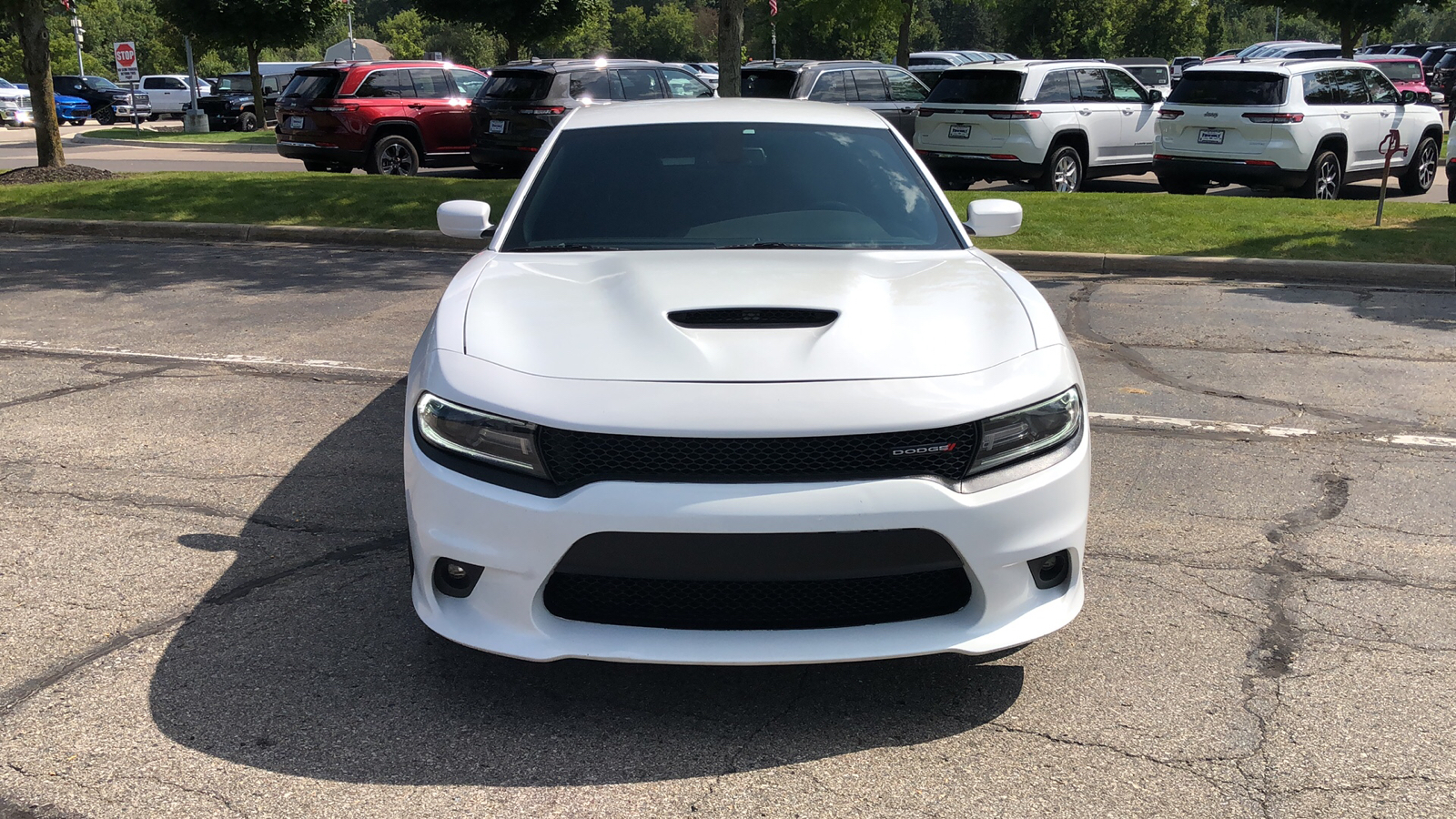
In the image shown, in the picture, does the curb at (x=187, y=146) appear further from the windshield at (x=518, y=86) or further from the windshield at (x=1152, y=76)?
the windshield at (x=1152, y=76)

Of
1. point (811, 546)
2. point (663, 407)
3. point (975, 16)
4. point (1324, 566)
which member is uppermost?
point (975, 16)

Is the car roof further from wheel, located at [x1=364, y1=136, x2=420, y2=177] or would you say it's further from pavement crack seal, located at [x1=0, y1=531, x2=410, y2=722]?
wheel, located at [x1=364, y1=136, x2=420, y2=177]

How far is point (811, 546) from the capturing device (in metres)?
2.94

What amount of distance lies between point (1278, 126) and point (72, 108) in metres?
40.4

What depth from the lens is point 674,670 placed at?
3.52 m

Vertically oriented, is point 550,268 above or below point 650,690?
above

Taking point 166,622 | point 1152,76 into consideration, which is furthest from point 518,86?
point 166,622

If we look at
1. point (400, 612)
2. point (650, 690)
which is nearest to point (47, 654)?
point (400, 612)

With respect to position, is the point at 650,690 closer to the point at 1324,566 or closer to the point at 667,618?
the point at 667,618

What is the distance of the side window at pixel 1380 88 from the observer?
1536 cm

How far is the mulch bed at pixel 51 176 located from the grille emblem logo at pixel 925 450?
16262mm

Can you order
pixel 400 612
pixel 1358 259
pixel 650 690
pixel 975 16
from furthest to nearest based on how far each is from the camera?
1. pixel 975 16
2. pixel 1358 259
3. pixel 400 612
4. pixel 650 690

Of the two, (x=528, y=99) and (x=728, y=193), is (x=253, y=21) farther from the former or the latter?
(x=728, y=193)

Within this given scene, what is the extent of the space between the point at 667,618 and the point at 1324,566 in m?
2.57
